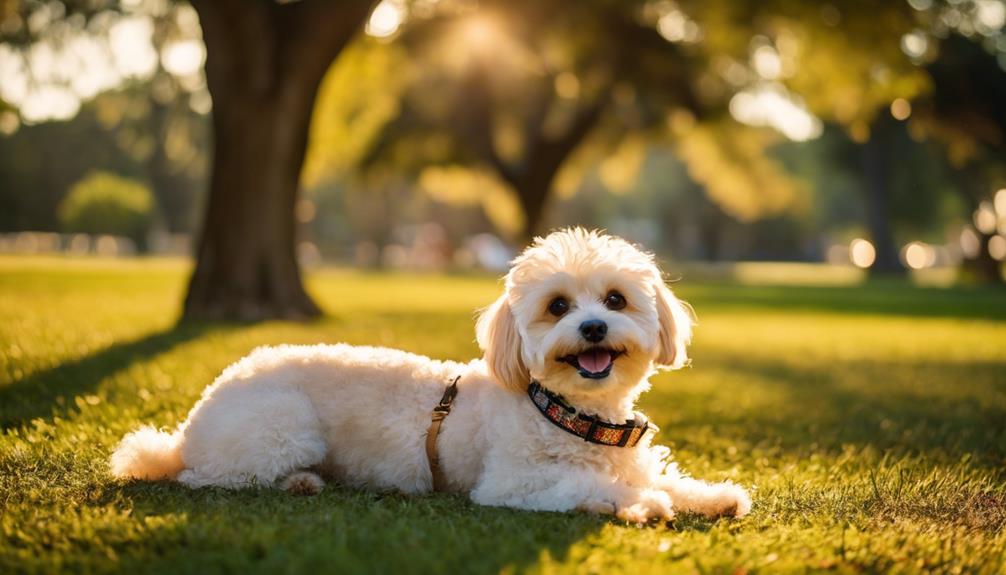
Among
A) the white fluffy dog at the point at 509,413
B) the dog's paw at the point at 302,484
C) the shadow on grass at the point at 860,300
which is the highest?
the white fluffy dog at the point at 509,413

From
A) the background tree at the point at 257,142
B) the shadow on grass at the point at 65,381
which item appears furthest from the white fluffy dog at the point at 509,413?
the background tree at the point at 257,142

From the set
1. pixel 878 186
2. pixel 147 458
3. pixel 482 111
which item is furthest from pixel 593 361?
pixel 878 186

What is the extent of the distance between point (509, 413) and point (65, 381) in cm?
475

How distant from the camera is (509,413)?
4.58 metres

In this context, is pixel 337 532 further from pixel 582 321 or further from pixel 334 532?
pixel 582 321

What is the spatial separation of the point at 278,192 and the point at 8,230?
197 feet

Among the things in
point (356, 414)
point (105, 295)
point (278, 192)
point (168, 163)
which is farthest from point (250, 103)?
point (168, 163)

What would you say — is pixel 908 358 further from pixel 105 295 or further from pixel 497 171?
pixel 497 171

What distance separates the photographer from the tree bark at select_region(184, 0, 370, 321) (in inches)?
546

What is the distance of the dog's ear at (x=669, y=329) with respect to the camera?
464cm

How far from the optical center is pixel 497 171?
31.4 meters

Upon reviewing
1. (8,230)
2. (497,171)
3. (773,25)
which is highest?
(773,25)

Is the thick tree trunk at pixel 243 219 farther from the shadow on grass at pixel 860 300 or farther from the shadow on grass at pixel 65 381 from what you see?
the shadow on grass at pixel 860 300

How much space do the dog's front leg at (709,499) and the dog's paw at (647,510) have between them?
0.24 meters
